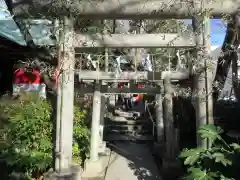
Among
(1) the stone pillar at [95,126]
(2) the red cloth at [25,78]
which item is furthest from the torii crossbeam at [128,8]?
(2) the red cloth at [25,78]

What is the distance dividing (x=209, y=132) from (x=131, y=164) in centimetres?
504

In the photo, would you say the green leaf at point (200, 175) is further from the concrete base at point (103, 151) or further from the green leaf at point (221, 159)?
the concrete base at point (103, 151)

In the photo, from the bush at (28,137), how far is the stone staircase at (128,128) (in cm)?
712

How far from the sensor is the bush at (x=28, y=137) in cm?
643

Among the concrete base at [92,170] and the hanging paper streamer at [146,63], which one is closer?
the concrete base at [92,170]

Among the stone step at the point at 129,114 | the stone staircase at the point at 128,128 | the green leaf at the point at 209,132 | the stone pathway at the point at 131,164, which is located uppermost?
the green leaf at the point at 209,132

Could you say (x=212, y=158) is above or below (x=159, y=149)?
above

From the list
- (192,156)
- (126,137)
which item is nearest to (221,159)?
(192,156)

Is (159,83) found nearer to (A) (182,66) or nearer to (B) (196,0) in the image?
(A) (182,66)

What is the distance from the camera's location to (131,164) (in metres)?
9.38

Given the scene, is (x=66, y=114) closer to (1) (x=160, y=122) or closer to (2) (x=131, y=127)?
(1) (x=160, y=122)

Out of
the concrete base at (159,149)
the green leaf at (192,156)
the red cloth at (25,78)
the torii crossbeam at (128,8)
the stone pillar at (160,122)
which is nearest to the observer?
the torii crossbeam at (128,8)

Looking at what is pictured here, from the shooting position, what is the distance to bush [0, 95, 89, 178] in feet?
21.1

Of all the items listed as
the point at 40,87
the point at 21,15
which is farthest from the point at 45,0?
the point at 40,87
